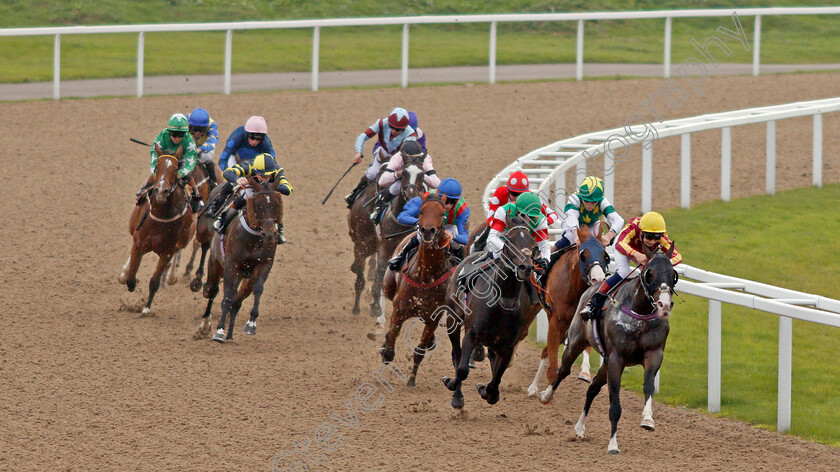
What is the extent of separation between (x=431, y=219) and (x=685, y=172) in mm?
5938

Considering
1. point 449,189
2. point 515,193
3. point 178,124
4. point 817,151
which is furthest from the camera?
point 817,151

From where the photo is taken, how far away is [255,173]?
10.1m

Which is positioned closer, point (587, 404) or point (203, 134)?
point (587, 404)

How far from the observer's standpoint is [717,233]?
41.2 feet

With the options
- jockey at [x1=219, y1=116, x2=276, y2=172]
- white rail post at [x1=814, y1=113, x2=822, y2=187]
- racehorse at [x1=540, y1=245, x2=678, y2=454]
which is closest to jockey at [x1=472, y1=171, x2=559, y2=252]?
racehorse at [x1=540, y1=245, x2=678, y2=454]

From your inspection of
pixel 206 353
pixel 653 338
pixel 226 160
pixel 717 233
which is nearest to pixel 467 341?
pixel 653 338

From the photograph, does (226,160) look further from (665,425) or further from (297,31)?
(297,31)

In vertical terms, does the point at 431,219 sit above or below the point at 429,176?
below

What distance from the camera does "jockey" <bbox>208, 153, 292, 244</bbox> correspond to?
33.0 ft

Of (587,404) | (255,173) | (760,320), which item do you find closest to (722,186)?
(760,320)

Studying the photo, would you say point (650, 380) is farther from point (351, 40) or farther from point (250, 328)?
point (351, 40)

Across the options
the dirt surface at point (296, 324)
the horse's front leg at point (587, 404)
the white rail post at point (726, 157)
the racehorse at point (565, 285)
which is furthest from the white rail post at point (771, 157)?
the horse's front leg at point (587, 404)

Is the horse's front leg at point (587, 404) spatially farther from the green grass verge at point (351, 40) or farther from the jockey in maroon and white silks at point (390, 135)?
the green grass verge at point (351, 40)

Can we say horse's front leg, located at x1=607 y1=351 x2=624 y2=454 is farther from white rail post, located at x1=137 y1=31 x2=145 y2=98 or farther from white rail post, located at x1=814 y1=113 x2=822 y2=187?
white rail post, located at x1=137 y1=31 x2=145 y2=98
